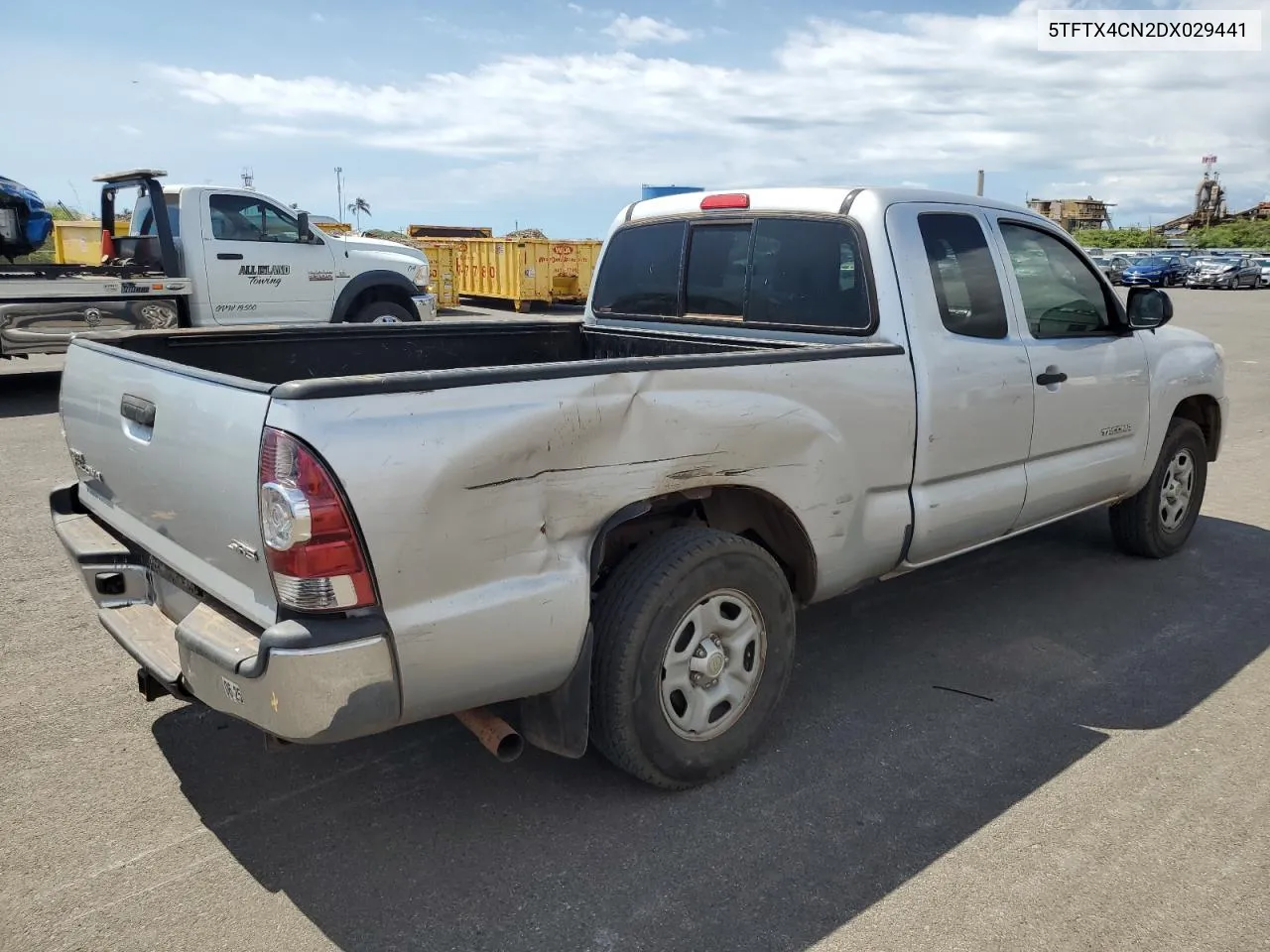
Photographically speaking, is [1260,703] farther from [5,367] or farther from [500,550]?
[5,367]

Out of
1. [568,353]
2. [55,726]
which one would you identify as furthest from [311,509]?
[568,353]

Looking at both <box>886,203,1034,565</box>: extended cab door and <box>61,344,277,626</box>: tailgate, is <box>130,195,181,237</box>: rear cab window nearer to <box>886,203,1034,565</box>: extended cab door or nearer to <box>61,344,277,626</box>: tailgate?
<box>61,344,277,626</box>: tailgate

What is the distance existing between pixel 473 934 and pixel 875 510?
201 cm

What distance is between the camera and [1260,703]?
3.99 metres

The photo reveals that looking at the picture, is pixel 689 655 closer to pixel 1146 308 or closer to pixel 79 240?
pixel 1146 308

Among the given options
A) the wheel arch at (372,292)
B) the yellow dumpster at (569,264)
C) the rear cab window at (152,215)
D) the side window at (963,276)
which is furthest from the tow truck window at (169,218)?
the yellow dumpster at (569,264)

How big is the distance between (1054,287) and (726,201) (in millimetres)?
1573

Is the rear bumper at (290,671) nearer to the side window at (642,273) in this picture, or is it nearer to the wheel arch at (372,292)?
the side window at (642,273)

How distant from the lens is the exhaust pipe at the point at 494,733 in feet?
9.50

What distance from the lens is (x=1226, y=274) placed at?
137 feet

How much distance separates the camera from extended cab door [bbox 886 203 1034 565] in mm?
3920

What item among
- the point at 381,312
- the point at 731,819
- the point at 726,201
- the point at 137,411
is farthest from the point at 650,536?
the point at 381,312

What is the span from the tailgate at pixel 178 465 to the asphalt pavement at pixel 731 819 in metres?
0.75

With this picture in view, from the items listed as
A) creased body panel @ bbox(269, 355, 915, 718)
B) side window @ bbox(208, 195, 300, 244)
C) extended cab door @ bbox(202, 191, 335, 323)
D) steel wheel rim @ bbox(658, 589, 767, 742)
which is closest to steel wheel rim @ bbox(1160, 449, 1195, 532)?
creased body panel @ bbox(269, 355, 915, 718)
